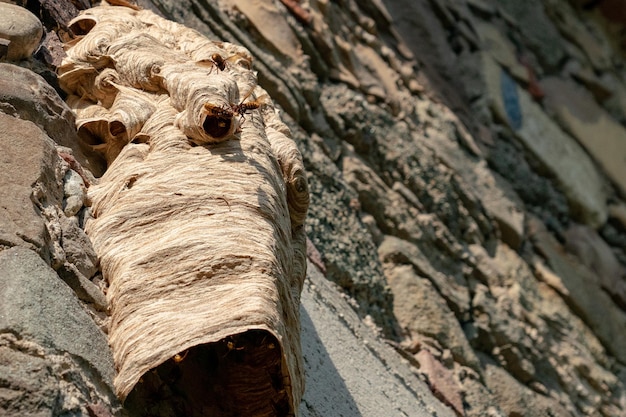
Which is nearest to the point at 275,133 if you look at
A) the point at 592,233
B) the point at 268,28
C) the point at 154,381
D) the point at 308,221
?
the point at 154,381

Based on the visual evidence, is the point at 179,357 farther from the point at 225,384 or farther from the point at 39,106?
the point at 39,106

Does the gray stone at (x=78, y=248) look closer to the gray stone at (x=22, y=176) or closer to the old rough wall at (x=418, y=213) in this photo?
the old rough wall at (x=418, y=213)

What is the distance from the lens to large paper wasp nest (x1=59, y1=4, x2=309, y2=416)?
289cm

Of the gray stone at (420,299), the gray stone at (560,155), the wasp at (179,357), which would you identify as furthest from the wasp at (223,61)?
the gray stone at (560,155)

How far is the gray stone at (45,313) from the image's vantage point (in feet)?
8.61

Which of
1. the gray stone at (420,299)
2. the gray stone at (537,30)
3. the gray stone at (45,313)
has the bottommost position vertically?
the gray stone at (420,299)

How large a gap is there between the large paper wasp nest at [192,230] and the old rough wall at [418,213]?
123 millimetres

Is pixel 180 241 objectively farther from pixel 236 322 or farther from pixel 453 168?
pixel 453 168

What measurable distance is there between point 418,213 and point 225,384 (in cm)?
479

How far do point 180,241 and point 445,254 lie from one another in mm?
4773

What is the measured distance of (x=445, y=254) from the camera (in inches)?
301

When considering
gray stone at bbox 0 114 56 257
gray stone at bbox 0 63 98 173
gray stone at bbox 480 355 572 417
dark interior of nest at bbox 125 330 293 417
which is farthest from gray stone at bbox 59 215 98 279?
gray stone at bbox 480 355 572 417

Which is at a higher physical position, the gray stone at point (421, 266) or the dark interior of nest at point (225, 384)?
the dark interior of nest at point (225, 384)

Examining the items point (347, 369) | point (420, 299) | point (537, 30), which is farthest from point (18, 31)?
point (537, 30)
